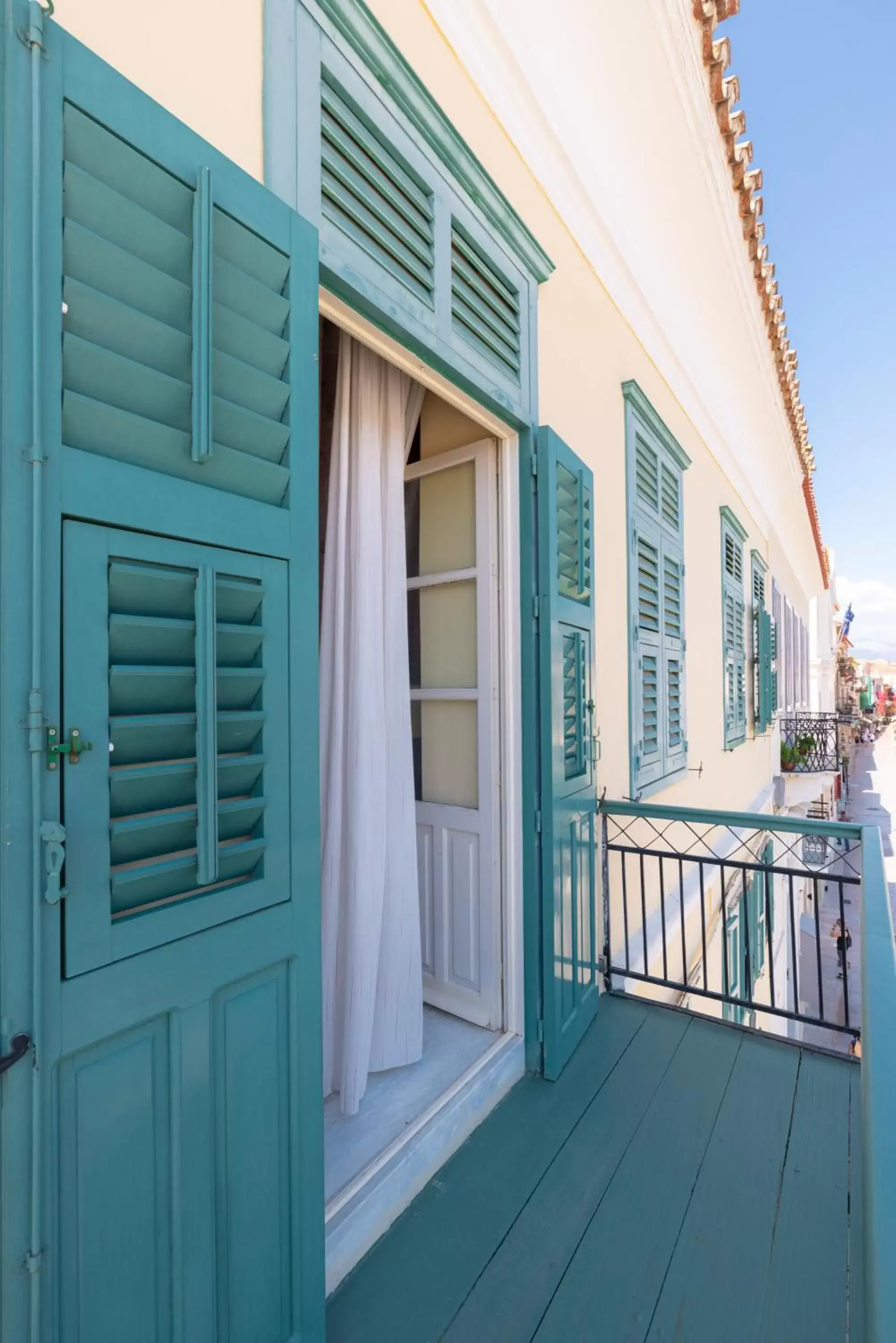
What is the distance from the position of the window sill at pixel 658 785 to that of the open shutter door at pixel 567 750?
68 cm

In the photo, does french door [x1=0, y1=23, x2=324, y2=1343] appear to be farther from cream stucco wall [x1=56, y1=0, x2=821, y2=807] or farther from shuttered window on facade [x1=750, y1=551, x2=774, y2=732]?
shuttered window on facade [x1=750, y1=551, x2=774, y2=732]

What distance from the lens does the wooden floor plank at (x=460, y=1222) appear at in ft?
4.35

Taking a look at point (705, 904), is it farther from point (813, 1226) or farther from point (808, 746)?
point (808, 746)

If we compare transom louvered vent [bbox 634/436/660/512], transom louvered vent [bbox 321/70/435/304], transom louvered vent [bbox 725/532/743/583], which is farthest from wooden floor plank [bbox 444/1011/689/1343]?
transom louvered vent [bbox 725/532/743/583]

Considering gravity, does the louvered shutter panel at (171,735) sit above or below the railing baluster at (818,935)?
above

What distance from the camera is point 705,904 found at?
4.22 metres

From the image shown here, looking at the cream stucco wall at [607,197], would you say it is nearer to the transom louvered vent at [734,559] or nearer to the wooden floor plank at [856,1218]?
the transom louvered vent at [734,559]

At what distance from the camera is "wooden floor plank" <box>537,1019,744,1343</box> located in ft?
4.34

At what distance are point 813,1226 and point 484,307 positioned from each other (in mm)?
2611

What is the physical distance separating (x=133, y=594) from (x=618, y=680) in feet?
8.27

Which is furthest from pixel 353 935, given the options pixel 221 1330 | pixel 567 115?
pixel 567 115

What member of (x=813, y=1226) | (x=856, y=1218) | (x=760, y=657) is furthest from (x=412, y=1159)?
(x=760, y=657)

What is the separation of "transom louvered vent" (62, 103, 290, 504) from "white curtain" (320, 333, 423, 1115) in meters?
0.92

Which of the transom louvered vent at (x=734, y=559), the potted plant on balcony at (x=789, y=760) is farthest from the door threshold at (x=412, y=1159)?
the potted plant on balcony at (x=789, y=760)
